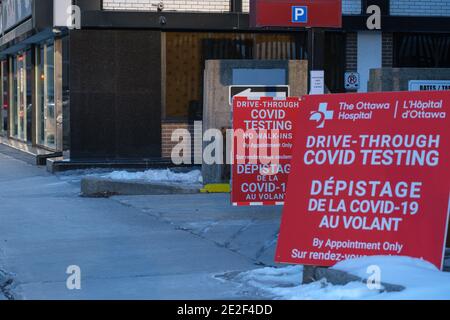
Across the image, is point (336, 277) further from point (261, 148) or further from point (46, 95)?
point (46, 95)

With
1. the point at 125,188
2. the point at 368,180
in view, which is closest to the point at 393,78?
the point at 368,180

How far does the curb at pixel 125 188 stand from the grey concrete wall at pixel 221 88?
474 mm

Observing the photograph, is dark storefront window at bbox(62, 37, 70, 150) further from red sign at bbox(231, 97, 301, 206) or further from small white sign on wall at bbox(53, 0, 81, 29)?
red sign at bbox(231, 97, 301, 206)

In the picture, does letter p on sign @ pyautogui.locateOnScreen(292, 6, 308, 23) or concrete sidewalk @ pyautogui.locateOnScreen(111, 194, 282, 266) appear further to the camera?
letter p on sign @ pyautogui.locateOnScreen(292, 6, 308, 23)

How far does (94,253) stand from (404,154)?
3.70m

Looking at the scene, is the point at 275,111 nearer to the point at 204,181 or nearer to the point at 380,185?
the point at 204,181

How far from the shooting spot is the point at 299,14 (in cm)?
1178

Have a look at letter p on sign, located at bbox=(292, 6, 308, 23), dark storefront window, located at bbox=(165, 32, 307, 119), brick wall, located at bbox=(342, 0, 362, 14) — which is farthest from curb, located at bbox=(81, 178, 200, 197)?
brick wall, located at bbox=(342, 0, 362, 14)

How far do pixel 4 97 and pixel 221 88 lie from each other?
814 inches

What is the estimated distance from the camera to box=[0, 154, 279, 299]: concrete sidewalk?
754 cm

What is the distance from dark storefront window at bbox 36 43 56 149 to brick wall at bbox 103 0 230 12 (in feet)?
11.7

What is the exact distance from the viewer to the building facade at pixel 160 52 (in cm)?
1889

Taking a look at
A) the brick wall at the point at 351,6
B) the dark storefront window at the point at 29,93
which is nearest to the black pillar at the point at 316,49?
the brick wall at the point at 351,6
